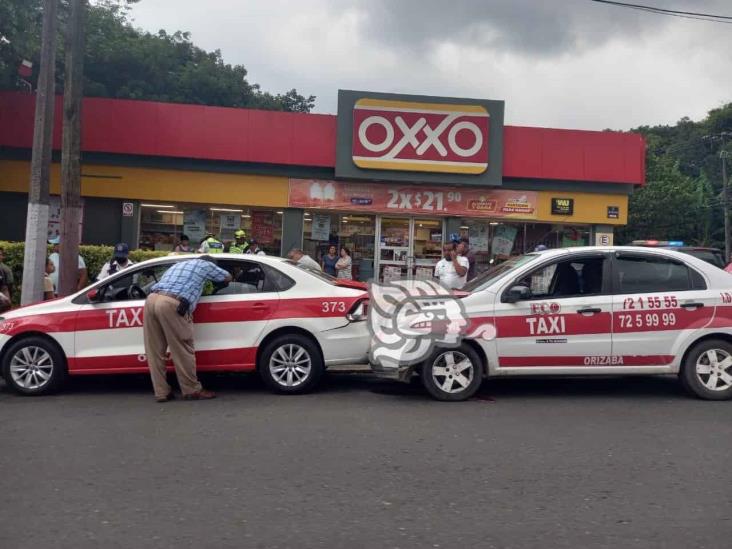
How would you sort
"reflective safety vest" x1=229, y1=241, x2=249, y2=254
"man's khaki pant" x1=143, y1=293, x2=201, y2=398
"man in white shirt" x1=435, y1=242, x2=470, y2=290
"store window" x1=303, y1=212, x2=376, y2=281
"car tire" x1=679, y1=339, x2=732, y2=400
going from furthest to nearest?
"store window" x1=303, y1=212, x2=376, y2=281
"reflective safety vest" x1=229, y1=241, x2=249, y2=254
"man in white shirt" x1=435, y1=242, x2=470, y2=290
"car tire" x1=679, y1=339, x2=732, y2=400
"man's khaki pant" x1=143, y1=293, x2=201, y2=398

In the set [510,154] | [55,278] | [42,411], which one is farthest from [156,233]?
[42,411]

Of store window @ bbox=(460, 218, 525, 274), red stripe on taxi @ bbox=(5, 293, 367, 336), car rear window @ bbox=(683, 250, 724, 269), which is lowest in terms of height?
red stripe on taxi @ bbox=(5, 293, 367, 336)

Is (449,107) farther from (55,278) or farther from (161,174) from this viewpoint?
(55,278)

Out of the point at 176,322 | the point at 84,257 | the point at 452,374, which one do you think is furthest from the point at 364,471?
the point at 84,257

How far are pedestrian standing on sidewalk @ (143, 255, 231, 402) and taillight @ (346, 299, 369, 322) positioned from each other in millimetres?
1446

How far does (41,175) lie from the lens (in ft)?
35.8

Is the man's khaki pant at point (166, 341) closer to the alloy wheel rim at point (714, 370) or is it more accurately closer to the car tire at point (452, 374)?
the car tire at point (452, 374)

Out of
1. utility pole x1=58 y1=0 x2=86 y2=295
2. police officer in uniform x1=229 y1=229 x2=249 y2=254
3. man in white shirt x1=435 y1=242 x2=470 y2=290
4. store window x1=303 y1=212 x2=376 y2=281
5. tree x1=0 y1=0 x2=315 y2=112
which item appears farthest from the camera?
tree x1=0 y1=0 x2=315 y2=112

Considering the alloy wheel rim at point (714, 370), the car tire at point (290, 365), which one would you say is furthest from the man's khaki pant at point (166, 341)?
the alloy wheel rim at point (714, 370)

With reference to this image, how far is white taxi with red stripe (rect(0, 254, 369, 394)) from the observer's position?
7906 mm

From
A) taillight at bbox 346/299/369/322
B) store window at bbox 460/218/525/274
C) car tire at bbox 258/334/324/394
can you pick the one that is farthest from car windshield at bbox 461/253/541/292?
store window at bbox 460/218/525/274

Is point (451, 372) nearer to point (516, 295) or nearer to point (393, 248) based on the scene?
point (516, 295)

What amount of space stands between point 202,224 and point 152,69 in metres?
18.2

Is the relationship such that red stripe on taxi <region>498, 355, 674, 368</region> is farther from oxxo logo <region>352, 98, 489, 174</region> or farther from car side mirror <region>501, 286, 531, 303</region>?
oxxo logo <region>352, 98, 489, 174</region>
